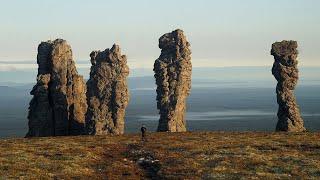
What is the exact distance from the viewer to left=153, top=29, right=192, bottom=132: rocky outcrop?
95438mm

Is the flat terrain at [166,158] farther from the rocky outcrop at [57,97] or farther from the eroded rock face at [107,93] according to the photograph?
the rocky outcrop at [57,97]

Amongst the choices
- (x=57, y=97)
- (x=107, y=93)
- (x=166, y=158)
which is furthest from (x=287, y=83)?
(x=166, y=158)

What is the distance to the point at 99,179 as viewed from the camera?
47.2 meters

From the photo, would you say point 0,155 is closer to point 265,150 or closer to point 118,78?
point 265,150

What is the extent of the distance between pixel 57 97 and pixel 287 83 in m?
42.0

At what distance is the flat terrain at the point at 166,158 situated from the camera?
4944 centimetres

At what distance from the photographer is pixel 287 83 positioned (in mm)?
93188

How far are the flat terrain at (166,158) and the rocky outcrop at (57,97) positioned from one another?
15.3 metres

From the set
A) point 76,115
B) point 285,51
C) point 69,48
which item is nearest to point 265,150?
point 285,51

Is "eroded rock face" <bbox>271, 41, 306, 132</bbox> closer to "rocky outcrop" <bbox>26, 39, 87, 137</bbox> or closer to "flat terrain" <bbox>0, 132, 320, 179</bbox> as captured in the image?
"flat terrain" <bbox>0, 132, 320, 179</bbox>

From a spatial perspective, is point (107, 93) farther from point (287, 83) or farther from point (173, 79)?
point (287, 83)

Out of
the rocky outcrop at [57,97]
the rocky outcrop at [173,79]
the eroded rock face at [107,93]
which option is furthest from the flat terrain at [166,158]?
the rocky outcrop at [173,79]

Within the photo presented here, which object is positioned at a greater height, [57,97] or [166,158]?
[57,97]

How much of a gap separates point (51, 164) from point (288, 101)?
51.1 meters
